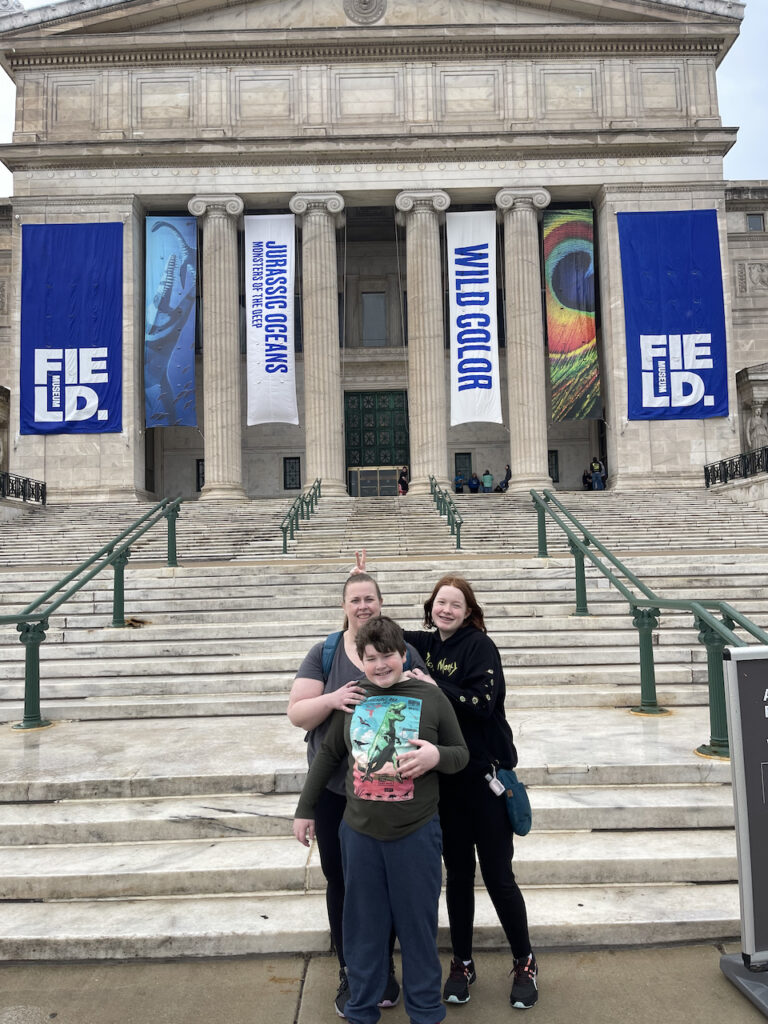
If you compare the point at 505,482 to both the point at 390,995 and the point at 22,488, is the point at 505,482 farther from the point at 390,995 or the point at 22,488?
the point at 390,995

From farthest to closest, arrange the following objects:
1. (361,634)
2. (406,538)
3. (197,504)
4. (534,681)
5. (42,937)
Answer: (197,504)
(406,538)
(534,681)
(42,937)
(361,634)

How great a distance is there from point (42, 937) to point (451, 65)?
105ft

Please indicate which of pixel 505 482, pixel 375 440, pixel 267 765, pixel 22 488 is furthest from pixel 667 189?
pixel 267 765

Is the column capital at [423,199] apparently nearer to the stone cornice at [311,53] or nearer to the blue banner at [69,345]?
the stone cornice at [311,53]

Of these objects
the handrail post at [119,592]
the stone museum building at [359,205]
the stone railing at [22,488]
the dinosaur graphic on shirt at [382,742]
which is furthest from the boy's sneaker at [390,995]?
the stone museum building at [359,205]

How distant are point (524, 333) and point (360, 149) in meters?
8.85

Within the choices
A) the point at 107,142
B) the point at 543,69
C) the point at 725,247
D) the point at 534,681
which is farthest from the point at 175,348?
the point at 534,681

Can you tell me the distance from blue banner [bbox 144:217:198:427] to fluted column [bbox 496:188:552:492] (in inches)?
450

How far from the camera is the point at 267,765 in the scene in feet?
18.8

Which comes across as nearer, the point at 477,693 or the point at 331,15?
the point at 477,693

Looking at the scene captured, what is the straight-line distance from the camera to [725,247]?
2925cm

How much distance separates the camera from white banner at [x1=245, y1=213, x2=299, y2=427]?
92.5 ft

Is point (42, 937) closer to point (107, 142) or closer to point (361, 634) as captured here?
point (361, 634)

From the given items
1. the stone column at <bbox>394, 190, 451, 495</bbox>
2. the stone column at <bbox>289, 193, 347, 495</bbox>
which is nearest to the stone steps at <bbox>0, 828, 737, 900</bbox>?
the stone column at <bbox>394, 190, 451, 495</bbox>
